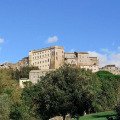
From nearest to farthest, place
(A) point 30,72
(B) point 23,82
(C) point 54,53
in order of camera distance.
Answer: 1. (B) point 23,82
2. (A) point 30,72
3. (C) point 54,53

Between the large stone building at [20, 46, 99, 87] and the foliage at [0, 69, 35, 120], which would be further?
the large stone building at [20, 46, 99, 87]

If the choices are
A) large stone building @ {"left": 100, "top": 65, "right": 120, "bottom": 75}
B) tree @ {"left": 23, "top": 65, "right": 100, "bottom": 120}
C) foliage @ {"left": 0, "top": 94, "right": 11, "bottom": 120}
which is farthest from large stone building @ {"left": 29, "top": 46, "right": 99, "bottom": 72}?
tree @ {"left": 23, "top": 65, "right": 100, "bottom": 120}

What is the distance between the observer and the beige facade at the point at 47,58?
161250 millimetres

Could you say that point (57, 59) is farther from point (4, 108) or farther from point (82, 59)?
point (4, 108)

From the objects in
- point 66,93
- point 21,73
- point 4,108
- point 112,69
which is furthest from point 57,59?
point 66,93

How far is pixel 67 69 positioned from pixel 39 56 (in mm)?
128221

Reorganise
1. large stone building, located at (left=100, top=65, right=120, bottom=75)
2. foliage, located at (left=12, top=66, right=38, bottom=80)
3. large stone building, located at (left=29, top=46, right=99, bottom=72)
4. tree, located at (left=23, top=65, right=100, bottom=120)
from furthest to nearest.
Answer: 1. large stone building, located at (left=29, top=46, right=99, bottom=72)
2. large stone building, located at (left=100, top=65, right=120, bottom=75)
3. foliage, located at (left=12, top=66, right=38, bottom=80)
4. tree, located at (left=23, top=65, right=100, bottom=120)

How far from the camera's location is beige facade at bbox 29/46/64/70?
161250mm

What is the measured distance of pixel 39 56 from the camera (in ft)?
562

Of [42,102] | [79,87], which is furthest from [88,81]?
[42,102]

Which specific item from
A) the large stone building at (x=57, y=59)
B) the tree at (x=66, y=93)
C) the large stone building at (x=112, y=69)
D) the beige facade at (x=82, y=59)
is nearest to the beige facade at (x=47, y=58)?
the large stone building at (x=57, y=59)

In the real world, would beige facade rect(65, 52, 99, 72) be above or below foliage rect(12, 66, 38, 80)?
above

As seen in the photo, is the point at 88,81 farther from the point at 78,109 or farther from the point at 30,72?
the point at 30,72

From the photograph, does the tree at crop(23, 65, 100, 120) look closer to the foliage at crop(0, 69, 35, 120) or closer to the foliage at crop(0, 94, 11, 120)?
the foliage at crop(0, 94, 11, 120)
